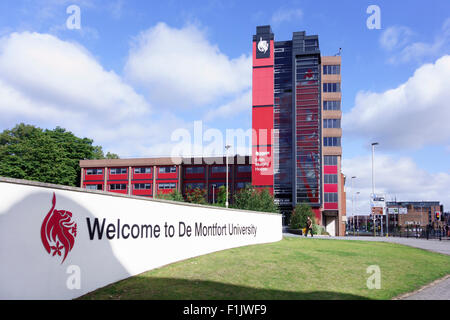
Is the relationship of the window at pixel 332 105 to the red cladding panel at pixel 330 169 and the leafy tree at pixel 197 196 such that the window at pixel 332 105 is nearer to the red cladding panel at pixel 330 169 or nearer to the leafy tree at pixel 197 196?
the red cladding panel at pixel 330 169

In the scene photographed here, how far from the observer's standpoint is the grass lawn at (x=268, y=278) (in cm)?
951

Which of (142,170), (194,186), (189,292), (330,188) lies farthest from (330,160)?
(189,292)

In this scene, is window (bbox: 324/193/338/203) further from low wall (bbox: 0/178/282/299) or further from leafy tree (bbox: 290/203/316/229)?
low wall (bbox: 0/178/282/299)

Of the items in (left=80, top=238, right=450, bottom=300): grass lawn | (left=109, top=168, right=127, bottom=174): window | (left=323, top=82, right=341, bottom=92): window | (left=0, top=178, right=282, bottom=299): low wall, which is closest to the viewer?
(left=0, top=178, right=282, bottom=299): low wall

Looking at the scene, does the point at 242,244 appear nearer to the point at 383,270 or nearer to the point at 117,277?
the point at 383,270

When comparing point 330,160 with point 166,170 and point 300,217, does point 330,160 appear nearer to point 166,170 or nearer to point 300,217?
point 300,217

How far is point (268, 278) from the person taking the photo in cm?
1145

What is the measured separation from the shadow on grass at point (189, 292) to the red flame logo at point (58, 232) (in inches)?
51.1

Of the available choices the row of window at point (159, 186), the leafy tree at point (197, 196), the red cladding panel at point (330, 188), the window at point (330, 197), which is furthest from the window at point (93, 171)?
the window at point (330, 197)

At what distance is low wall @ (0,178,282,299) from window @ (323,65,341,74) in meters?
64.3

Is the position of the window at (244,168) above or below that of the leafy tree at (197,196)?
above

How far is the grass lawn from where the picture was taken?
951cm

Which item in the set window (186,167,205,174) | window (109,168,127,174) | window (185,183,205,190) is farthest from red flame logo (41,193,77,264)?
window (109,168,127,174)
